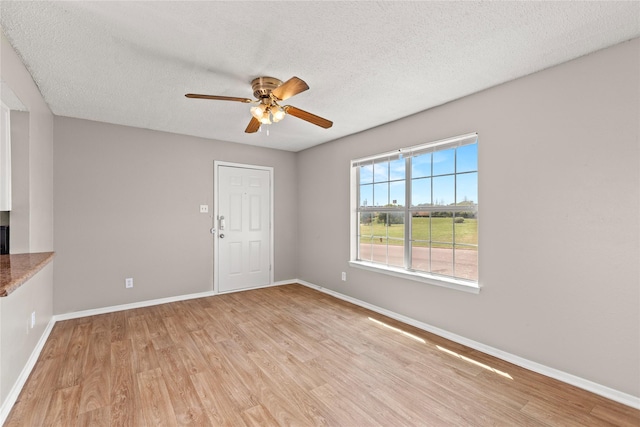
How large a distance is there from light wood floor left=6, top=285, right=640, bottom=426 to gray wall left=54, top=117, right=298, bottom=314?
580 mm

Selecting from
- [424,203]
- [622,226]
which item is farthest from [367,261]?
[622,226]

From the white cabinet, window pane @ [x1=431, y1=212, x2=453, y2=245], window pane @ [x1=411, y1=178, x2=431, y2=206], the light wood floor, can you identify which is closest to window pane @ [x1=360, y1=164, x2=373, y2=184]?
window pane @ [x1=411, y1=178, x2=431, y2=206]

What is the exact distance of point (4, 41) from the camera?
184 cm

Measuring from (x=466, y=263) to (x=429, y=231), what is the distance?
51 cm

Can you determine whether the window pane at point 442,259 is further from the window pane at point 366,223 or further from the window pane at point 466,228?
the window pane at point 366,223

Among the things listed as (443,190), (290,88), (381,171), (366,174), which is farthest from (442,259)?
(290,88)

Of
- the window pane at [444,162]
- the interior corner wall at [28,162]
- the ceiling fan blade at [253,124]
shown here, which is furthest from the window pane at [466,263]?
the interior corner wall at [28,162]

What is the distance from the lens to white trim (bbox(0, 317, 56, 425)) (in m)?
1.75

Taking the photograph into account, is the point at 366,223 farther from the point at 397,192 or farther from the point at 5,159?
the point at 5,159

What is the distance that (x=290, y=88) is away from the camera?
2.01 metres

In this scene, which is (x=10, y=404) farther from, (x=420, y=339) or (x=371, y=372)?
(x=420, y=339)

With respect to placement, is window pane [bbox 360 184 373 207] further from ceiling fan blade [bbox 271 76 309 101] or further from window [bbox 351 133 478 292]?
ceiling fan blade [bbox 271 76 309 101]

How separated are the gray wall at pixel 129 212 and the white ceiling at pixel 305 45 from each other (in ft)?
2.60

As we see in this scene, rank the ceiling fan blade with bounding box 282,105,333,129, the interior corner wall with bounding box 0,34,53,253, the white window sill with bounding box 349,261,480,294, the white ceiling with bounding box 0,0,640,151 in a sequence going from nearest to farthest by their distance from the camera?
the white ceiling with bounding box 0,0,640,151, the interior corner wall with bounding box 0,34,53,253, the ceiling fan blade with bounding box 282,105,333,129, the white window sill with bounding box 349,261,480,294
